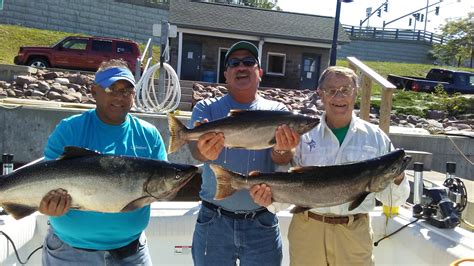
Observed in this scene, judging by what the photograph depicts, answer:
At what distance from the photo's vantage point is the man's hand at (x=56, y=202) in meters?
2.92

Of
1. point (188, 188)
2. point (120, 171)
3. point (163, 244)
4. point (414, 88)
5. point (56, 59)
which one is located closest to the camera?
point (120, 171)

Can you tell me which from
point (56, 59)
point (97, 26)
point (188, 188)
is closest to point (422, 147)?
point (188, 188)

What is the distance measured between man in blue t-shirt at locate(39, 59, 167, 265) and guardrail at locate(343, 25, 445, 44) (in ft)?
161

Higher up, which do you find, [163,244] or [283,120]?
[283,120]

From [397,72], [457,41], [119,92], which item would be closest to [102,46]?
[119,92]

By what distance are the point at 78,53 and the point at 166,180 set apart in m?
20.2

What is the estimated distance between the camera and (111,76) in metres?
3.24

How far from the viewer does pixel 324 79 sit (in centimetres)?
350

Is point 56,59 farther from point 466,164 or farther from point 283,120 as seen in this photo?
point 283,120

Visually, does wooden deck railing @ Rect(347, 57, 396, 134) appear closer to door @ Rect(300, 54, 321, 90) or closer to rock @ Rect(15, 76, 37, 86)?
rock @ Rect(15, 76, 37, 86)

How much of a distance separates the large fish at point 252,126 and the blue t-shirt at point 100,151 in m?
0.45

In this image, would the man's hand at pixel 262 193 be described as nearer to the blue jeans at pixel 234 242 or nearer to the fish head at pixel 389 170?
the blue jeans at pixel 234 242

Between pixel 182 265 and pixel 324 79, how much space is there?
281 centimetres

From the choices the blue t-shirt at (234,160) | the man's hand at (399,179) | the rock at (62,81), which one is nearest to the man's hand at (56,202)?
the blue t-shirt at (234,160)
